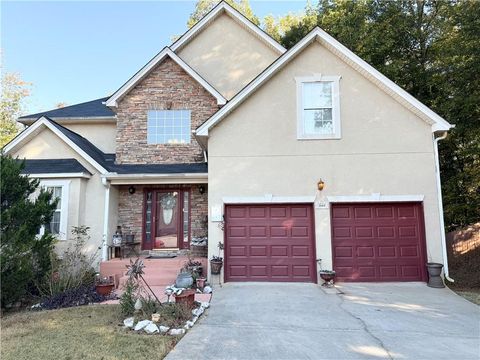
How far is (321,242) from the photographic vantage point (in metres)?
9.23

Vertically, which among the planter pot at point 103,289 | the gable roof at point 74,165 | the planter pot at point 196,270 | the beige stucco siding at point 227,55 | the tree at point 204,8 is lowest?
the planter pot at point 103,289

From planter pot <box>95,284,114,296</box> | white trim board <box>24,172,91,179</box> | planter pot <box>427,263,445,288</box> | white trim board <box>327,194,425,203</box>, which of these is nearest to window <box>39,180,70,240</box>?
white trim board <box>24,172,91,179</box>

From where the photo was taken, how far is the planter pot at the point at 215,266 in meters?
8.98

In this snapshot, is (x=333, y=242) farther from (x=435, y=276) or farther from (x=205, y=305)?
(x=205, y=305)

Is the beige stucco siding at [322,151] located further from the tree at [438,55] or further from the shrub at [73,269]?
the tree at [438,55]

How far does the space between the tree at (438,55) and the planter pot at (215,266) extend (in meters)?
10.7

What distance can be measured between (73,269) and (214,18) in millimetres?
11325

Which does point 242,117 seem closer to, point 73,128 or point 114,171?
Answer: point 114,171

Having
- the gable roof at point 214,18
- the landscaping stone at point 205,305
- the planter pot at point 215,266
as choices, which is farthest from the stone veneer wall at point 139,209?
the gable roof at point 214,18

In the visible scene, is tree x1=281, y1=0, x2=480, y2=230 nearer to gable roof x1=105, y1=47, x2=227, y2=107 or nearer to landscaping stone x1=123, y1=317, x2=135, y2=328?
gable roof x1=105, y1=47, x2=227, y2=107

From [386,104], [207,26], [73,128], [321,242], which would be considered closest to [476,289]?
[321,242]

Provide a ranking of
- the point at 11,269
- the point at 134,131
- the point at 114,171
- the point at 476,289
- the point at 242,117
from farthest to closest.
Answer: the point at 134,131 < the point at 114,171 < the point at 242,117 < the point at 476,289 < the point at 11,269

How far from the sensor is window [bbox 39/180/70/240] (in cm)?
991

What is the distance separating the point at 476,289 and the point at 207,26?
13619 millimetres
